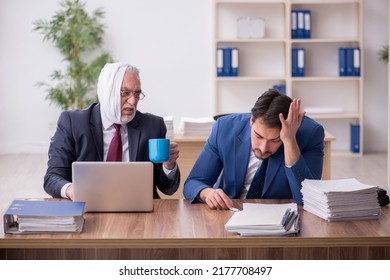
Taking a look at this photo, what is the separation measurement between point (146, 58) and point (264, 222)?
20.2ft

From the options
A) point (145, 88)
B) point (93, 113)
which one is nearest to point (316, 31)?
point (145, 88)

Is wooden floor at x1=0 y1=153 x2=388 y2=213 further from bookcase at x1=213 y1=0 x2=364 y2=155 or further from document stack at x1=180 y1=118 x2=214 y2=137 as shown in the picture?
document stack at x1=180 y1=118 x2=214 y2=137

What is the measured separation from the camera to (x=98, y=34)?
8664 mm

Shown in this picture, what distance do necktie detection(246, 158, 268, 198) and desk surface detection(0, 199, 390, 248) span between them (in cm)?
48

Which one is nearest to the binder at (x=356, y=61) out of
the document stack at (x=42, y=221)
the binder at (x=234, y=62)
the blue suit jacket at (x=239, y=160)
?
the binder at (x=234, y=62)

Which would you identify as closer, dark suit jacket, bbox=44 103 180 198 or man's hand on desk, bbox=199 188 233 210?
man's hand on desk, bbox=199 188 233 210

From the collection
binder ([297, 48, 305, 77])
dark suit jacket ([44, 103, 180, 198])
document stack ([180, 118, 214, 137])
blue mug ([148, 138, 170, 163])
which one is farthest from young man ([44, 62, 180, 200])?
binder ([297, 48, 305, 77])

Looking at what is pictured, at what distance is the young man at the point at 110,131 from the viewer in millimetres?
3557

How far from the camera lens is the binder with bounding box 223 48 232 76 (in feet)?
28.1

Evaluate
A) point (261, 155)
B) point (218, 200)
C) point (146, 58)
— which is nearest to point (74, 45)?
point (146, 58)

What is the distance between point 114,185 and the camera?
3.10 meters

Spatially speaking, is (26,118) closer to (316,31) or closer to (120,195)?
(316,31)

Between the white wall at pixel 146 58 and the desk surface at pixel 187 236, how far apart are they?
19.2 ft

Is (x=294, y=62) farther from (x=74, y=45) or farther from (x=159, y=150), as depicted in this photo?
(x=159, y=150)
